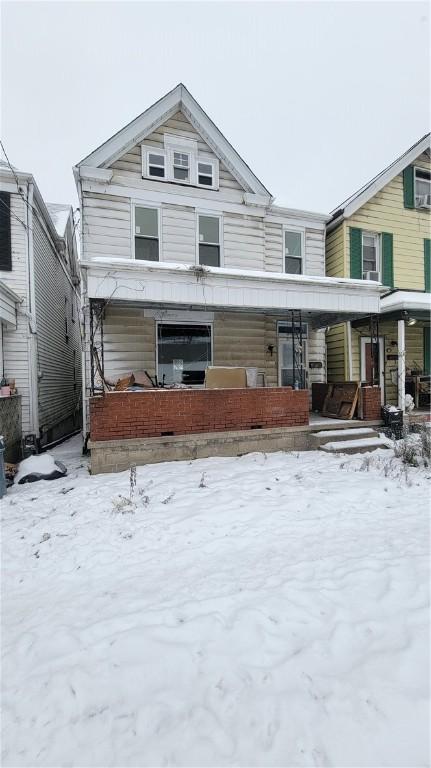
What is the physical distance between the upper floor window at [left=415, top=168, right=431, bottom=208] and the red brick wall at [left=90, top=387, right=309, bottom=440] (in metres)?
9.19

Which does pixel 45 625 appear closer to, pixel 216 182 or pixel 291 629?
pixel 291 629

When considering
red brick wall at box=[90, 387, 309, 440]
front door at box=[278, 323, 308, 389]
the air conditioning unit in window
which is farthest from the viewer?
the air conditioning unit in window

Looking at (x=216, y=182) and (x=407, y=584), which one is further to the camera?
(x=216, y=182)

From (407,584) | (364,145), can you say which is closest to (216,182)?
(407,584)

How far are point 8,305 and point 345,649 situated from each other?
8814mm

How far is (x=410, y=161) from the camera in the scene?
11.8 meters

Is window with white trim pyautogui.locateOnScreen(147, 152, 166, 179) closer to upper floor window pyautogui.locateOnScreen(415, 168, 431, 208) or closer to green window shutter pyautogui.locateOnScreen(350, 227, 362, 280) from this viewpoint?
green window shutter pyautogui.locateOnScreen(350, 227, 362, 280)

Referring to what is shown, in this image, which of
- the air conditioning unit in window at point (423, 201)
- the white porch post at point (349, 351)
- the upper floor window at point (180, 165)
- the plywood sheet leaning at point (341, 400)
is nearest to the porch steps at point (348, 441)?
the plywood sheet leaning at point (341, 400)

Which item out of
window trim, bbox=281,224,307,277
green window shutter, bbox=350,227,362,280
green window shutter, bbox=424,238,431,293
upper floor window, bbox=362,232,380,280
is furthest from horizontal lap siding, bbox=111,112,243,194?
green window shutter, bbox=424,238,431,293

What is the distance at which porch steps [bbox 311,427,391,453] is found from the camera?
24.3ft

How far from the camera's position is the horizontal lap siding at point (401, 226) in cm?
1148

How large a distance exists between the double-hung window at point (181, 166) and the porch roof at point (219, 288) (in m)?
3.83

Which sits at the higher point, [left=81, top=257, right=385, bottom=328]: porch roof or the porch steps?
[left=81, top=257, right=385, bottom=328]: porch roof

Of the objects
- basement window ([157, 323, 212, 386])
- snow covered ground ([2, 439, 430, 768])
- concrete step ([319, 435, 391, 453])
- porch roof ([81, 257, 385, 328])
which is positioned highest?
porch roof ([81, 257, 385, 328])
